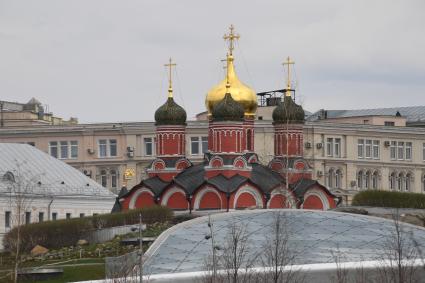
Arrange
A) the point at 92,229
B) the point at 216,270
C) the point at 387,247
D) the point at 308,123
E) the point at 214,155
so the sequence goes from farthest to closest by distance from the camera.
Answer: the point at 308,123, the point at 214,155, the point at 92,229, the point at 387,247, the point at 216,270

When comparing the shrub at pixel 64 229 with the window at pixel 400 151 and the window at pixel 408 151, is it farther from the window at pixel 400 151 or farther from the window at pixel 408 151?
the window at pixel 408 151

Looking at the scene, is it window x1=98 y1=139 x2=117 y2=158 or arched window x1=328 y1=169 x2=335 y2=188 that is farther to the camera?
window x1=98 y1=139 x2=117 y2=158

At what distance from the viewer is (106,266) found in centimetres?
7181

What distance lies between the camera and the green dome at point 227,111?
3809 inches

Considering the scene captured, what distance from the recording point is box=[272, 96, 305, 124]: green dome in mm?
101875

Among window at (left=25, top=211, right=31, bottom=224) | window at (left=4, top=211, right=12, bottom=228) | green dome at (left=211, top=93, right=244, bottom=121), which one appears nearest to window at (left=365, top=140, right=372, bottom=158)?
green dome at (left=211, top=93, right=244, bottom=121)

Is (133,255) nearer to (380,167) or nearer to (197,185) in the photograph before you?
(197,185)

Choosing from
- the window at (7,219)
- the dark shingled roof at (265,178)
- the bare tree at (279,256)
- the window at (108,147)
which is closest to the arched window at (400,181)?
the window at (108,147)

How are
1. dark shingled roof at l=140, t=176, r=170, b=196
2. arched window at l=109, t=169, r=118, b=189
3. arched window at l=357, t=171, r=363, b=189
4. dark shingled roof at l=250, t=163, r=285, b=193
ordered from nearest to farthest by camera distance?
1. dark shingled roof at l=250, t=163, r=285, b=193
2. dark shingled roof at l=140, t=176, r=170, b=196
3. arched window at l=109, t=169, r=118, b=189
4. arched window at l=357, t=171, r=363, b=189

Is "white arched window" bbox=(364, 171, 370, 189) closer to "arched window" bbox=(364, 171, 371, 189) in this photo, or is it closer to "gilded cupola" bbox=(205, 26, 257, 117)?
"arched window" bbox=(364, 171, 371, 189)

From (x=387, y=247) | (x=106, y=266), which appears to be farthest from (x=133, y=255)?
(x=387, y=247)

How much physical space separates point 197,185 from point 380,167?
31.1 metres

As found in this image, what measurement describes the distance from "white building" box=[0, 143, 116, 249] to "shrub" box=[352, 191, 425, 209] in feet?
50.9

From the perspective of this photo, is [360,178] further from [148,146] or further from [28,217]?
[28,217]
